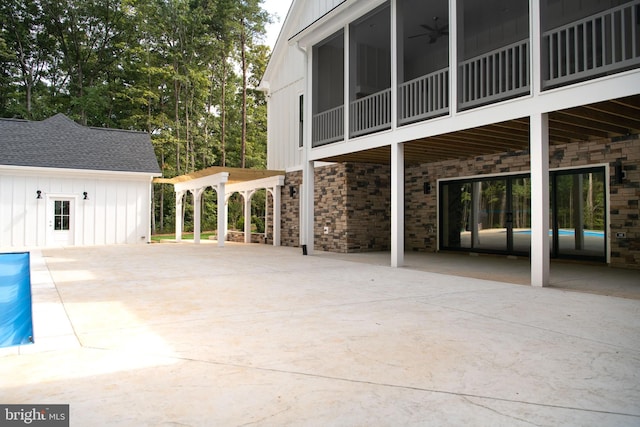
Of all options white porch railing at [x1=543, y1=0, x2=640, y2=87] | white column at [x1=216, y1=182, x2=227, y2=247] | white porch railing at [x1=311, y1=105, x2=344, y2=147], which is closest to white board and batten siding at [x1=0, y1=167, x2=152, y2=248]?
white column at [x1=216, y1=182, x2=227, y2=247]

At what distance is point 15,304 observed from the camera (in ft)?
18.5

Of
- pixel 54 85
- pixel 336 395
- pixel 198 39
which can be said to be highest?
pixel 198 39

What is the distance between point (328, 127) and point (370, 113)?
4.78 feet

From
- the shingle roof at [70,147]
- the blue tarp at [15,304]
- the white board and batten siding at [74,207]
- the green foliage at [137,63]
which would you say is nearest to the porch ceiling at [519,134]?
the blue tarp at [15,304]

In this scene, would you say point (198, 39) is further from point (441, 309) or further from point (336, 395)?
point (336, 395)

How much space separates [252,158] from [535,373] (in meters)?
27.1

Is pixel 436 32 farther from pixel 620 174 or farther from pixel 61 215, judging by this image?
pixel 61 215

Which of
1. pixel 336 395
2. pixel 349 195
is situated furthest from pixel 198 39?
pixel 336 395

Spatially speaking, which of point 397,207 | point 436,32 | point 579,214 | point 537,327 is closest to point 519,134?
point 579,214

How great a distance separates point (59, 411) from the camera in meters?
2.24

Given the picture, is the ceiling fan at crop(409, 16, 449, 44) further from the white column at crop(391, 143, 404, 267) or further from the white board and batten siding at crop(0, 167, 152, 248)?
the white board and batten siding at crop(0, 167, 152, 248)

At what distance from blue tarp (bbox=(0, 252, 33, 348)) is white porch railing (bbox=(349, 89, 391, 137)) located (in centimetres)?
708

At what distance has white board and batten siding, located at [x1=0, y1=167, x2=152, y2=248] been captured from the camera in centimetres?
1426

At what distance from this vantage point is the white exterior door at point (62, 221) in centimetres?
1489
